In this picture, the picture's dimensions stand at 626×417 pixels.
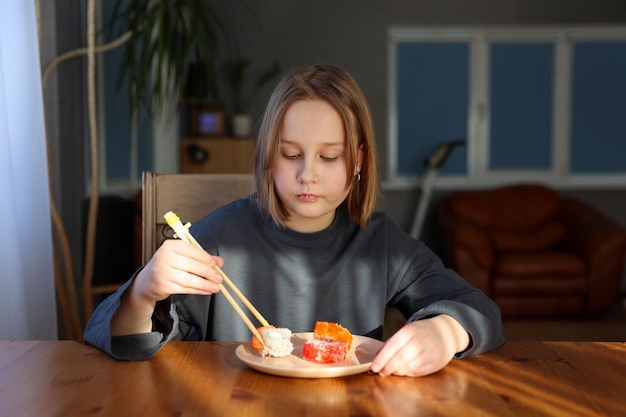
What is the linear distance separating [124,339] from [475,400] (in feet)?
1.75

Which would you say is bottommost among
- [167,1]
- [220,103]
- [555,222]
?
[555,222]

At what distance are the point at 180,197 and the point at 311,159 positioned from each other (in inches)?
20.5

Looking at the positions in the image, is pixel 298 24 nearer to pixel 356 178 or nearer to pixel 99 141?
pixel 99 141

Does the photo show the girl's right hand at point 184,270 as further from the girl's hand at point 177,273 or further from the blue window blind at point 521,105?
the blue window blind at point 521,105

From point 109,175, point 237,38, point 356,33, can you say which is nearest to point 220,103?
point 237,38

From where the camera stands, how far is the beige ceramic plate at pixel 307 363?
1.11 meters

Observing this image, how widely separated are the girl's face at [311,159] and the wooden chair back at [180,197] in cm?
42

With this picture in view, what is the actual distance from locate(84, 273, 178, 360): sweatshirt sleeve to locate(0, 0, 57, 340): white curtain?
1.20m

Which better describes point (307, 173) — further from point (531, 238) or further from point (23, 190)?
point (531, 238)

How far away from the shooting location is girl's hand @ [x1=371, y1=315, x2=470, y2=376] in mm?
1136

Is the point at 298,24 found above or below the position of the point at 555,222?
above

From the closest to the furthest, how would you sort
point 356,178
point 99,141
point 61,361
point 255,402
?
point 255,402 < point 61,361 < point 356,178 < point 99,141

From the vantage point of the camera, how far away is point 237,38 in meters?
6.65

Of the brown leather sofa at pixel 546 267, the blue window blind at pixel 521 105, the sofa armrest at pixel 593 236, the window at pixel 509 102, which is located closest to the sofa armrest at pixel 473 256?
the brown leather sofa at pixel 546 267
